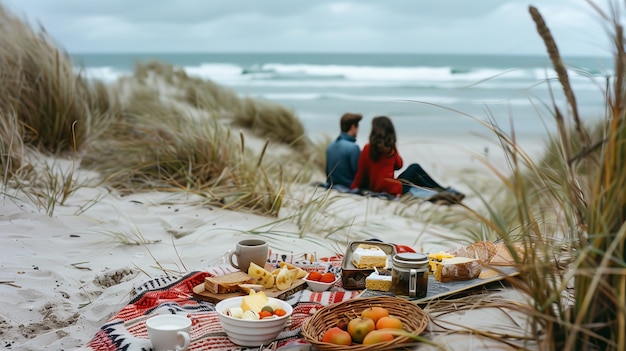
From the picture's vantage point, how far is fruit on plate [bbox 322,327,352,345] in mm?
2639

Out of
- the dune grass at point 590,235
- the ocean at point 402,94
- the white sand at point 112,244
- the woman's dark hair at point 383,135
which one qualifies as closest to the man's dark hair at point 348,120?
the woman's dark hair at point 383,135

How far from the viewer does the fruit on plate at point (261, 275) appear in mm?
3428

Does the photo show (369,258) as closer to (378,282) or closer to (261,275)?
(378,282)

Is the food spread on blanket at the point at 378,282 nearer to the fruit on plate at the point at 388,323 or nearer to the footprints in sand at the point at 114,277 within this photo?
the fruit on plate at the point at 388,323

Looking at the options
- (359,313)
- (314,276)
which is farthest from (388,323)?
(314,276)

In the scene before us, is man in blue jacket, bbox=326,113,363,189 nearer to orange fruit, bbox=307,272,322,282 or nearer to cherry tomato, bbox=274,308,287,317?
orange fruit, bbox=307,272,322,282

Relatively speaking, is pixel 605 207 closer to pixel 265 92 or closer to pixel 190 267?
pixel 190 267

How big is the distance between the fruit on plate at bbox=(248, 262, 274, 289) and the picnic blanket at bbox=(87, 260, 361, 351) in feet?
0.40

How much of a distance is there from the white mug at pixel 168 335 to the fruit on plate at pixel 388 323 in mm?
769

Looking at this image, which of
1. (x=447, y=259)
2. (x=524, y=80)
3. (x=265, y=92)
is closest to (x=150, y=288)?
(x=447, y=259)

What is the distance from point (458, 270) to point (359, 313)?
56 centimetres

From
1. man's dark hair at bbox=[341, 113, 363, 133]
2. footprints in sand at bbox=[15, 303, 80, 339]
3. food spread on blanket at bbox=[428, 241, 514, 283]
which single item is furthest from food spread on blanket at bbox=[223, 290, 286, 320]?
man's dark hair at bbox=[341, 113, 363, 133]

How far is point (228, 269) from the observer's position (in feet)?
12.8

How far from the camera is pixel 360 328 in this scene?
106 inches
